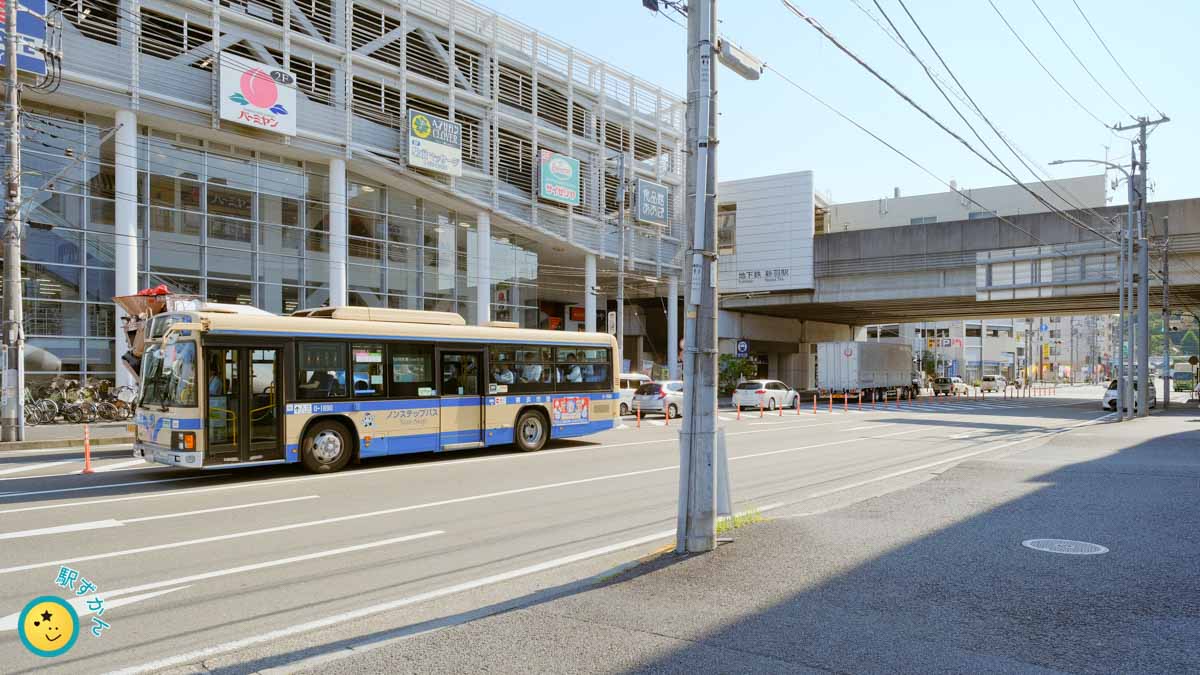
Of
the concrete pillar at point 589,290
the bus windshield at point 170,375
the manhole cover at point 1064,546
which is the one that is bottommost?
the manhole cover at point 1064,546

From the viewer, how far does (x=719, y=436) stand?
24.8ft

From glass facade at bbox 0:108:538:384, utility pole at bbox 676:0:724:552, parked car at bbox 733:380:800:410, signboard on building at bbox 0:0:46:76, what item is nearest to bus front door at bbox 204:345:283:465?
utility pole at bbox 676:0:724:552

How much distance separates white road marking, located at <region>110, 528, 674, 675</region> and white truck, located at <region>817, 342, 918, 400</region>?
4088 centimetres

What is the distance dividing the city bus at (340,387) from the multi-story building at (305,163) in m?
13.2

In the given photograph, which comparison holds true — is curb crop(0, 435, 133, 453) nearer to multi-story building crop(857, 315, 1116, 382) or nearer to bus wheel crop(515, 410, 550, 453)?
bus wheel crop(515, 410, 550, 453)

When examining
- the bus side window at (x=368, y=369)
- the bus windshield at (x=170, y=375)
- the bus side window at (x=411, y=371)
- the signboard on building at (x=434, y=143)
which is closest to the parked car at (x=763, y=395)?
the signboard on building at (x=434, y=143)

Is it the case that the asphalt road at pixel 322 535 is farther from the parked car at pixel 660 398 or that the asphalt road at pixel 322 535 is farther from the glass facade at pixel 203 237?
the parked car at pixel 660 398

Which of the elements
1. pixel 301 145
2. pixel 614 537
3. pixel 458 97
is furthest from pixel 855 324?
pixel 614 537

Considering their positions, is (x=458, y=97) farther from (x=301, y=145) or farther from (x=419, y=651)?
(x=419, y=651)

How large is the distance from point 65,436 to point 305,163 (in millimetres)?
14760

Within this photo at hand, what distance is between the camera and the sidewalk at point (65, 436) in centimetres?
1803

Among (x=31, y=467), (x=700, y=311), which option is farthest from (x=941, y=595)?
(x=31, y=467)

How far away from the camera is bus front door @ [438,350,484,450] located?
1566cm

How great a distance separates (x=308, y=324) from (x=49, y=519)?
5240mm
